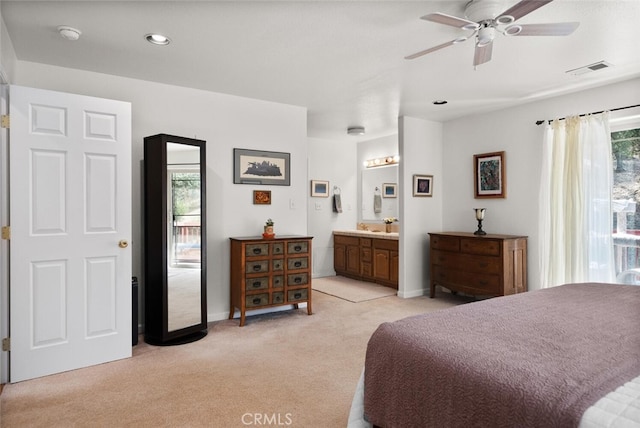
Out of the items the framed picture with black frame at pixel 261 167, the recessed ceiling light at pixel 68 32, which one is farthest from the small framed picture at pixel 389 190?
Result: the recessed ceiling light at pixel 68 32

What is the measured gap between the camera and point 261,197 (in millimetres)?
4348

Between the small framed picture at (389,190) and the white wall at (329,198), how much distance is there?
2.40 feet

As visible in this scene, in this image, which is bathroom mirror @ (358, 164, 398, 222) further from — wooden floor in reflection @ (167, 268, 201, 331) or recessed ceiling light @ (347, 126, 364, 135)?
wooden floor in reflection @ (167, 268, 201, 331)

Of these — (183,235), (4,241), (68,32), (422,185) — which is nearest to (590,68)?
(422,185)

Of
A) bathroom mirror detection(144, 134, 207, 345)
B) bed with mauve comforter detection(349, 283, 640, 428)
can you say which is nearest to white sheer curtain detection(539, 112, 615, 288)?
bed with mauve comforter detection(349, 283, 640, 428)

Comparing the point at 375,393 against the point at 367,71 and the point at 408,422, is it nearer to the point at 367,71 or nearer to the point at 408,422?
the point at 408,422

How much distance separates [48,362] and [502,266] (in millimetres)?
4228

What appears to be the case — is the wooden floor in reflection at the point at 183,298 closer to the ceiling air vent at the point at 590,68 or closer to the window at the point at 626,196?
the ceiling air vent at the point at 590,68

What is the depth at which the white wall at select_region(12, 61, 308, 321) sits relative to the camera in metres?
3.46

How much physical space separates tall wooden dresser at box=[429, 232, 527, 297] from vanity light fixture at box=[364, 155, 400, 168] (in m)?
1.85

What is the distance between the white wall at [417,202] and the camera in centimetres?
513

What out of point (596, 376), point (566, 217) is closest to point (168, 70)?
point (596, 376)

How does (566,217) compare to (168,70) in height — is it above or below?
below

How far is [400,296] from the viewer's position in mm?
5133
